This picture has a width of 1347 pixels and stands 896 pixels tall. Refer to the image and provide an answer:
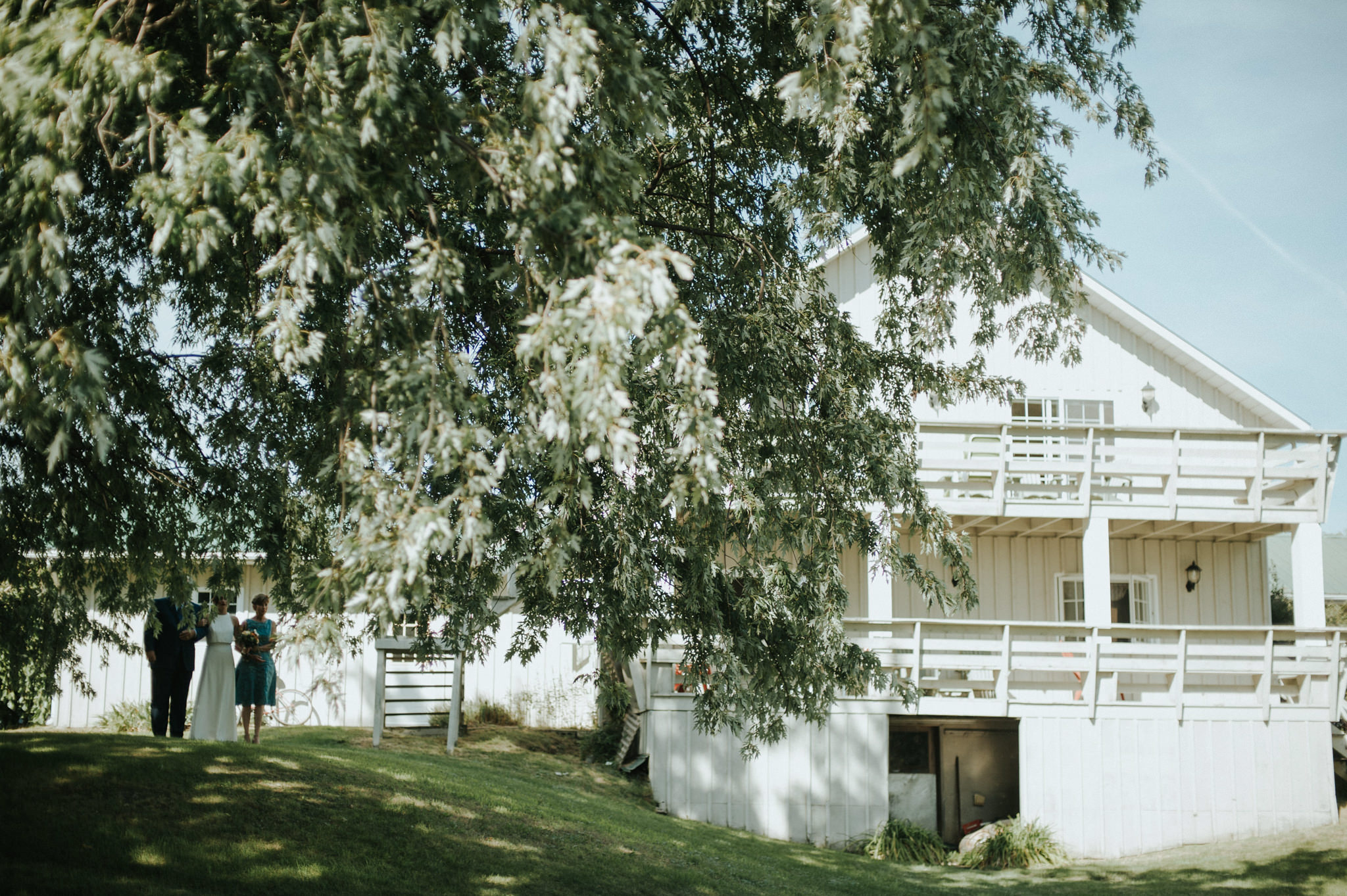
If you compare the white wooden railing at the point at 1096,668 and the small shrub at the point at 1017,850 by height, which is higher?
the white wooden railing at the point at 1096,668

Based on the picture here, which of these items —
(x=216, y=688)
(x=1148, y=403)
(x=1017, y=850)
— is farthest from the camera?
(x=1148, y=403)

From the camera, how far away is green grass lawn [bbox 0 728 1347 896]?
7.31 metres

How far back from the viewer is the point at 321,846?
26.5ft

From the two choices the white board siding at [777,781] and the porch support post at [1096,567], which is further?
the porch support post at [1096,567]

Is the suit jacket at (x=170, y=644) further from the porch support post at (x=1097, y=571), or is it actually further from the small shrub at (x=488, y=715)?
the porch support post at (x=1097, y=571)

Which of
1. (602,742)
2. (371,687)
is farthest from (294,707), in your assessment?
(602,742)

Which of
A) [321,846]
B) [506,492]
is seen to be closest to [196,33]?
[506,492]

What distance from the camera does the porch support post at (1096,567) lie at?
14820 millimetres

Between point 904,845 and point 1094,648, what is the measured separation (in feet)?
11.5

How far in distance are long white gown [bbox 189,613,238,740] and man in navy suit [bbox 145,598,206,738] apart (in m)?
0.23

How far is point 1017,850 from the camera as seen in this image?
1305cm

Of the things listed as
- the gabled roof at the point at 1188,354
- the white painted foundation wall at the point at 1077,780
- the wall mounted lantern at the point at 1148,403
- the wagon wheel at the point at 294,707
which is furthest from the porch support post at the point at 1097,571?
the wagon wheel at the point at 294,707

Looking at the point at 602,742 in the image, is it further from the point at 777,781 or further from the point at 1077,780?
the point at 1077,780

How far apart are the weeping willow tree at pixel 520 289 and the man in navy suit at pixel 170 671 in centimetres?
299
